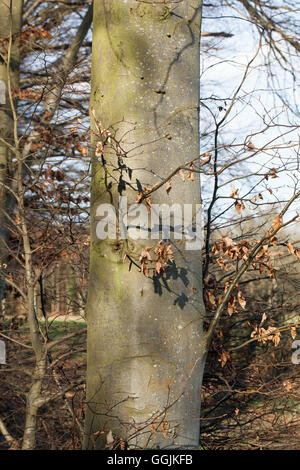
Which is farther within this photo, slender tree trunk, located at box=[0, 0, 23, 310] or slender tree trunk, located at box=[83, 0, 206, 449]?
slender tree trunk, located at box=[0, 0, 23, 310]

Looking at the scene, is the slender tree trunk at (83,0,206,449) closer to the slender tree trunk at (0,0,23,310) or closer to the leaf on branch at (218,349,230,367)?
the leaf on branch at (218,349,230,367)

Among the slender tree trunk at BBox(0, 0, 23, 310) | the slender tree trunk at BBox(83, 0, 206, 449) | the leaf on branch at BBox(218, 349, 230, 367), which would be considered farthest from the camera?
the slender tree trunk at BBox(0, 0, 23, 310)

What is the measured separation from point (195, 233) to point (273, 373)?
8.62 ft

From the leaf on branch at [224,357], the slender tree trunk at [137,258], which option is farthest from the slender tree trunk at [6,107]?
the slender tree trunk at [137,258]

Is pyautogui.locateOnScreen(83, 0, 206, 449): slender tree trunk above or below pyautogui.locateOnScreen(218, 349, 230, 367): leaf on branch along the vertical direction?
above

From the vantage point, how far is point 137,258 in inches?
76.6

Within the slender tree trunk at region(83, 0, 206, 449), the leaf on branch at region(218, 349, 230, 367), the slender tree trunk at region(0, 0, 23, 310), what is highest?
the slender tree trunk at region(0, 0, 23, 310)

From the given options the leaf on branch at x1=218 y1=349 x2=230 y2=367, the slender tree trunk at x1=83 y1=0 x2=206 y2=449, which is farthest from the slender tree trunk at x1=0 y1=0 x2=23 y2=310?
the slender tree trunk at x1=83 y1=0 x2=206 y2=449

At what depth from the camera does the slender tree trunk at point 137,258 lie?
6.18ft

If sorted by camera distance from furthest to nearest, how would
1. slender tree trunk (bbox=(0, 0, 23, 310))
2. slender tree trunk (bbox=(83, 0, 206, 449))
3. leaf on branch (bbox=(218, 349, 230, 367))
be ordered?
slender tree trunk (bbox=(0, 0, 23, 310))
leaf on branch (bbox=(218, 349, 230, 367))
slender tree trunk (bbox=(83, 0, 206, 449))

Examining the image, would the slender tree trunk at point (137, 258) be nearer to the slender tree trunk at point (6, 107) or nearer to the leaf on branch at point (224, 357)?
the leaf on branch at point (224, 357)

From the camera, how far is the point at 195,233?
209cm

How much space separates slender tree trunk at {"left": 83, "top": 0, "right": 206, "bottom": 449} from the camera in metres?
1.88
